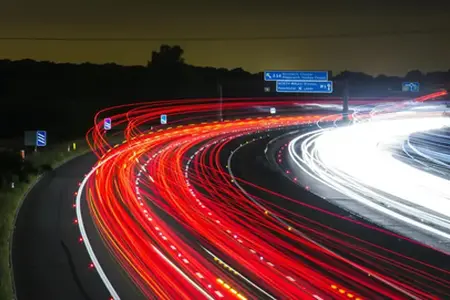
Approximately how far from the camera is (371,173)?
34594 millimetres

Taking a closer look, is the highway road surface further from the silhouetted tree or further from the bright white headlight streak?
the silhouetted tree

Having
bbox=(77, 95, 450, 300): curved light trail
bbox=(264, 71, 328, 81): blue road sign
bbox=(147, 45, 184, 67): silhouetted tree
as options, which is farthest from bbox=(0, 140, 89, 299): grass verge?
bbox=(147, 45, 184, 67): silhouetted tree

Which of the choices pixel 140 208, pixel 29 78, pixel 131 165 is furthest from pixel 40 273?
pixel 29 78

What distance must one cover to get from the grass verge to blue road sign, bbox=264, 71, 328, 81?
82.3 ft

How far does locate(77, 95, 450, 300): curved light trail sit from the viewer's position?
13.6m

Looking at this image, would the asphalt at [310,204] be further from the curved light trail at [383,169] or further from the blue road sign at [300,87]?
the blue road sign at [300,87]

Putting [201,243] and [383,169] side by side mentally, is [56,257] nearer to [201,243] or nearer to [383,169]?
[201,243]

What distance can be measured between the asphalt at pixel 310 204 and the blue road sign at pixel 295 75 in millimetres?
20501

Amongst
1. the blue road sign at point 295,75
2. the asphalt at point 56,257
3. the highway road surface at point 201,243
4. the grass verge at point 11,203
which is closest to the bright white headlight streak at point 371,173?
the highway road surface at point 201,243

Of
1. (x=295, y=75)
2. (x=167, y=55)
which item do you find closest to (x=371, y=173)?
(x=295, y=75)

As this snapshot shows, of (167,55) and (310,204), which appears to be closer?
(310,204)

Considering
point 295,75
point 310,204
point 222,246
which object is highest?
point 295,75

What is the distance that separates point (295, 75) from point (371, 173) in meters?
31.6

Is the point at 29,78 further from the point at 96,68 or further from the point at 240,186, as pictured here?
the point at 240,186
